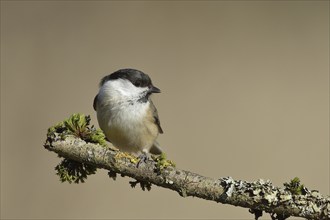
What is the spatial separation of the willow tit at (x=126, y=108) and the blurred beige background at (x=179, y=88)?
69 centimetres

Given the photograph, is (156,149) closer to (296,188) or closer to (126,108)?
(126,108)

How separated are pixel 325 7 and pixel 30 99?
1.61 meters

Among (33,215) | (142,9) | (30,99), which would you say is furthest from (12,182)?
(142,9)

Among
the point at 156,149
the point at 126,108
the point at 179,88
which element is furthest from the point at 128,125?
the point at 179,88

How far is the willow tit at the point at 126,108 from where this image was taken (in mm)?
1868

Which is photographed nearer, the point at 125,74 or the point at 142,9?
the point at 125,74

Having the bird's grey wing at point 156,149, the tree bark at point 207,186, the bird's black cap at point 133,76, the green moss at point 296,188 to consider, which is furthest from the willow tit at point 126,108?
the green moss at point 296,188

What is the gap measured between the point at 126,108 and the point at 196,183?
2.79 ft

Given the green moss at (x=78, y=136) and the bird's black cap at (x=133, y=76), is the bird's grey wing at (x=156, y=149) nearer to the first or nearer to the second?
the bird's black cap at (x=133, y=76)

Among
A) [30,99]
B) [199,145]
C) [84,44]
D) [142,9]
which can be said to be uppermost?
[142,9]

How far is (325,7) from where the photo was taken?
2.95 m

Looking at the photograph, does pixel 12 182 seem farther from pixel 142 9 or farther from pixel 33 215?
pixel 142 9

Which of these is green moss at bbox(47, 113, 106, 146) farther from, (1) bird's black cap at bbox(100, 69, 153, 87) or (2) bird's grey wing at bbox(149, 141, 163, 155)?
A: (2) bird's grey wing at bbox(149, 141, 163, 155)

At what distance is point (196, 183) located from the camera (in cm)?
109
